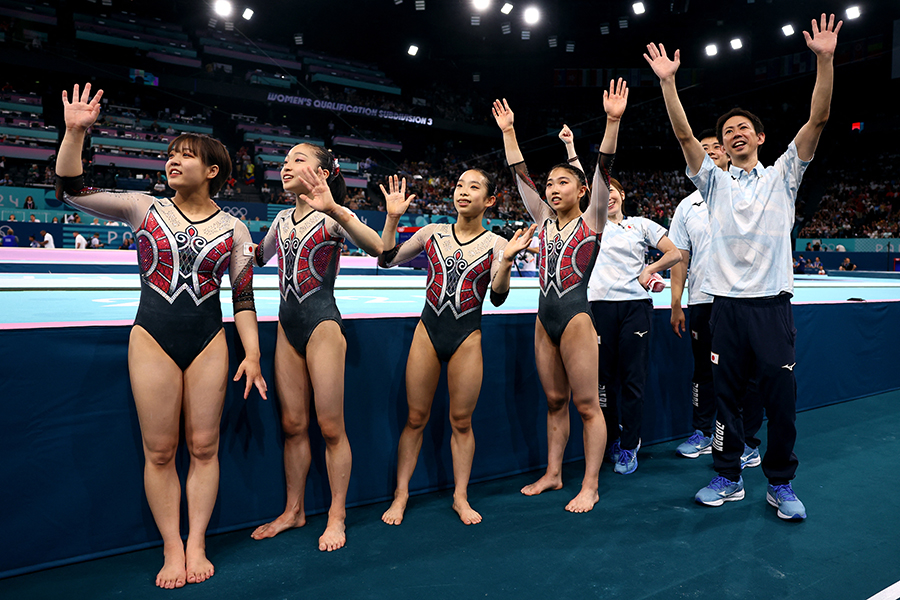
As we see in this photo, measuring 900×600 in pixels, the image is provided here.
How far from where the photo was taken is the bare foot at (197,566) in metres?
2.18

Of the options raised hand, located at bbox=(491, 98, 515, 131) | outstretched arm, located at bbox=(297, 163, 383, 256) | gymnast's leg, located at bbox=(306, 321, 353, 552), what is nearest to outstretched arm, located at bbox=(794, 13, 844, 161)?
raised hand, located at bbox=(491, 98, 515, 131)

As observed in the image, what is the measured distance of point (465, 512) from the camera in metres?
2.79

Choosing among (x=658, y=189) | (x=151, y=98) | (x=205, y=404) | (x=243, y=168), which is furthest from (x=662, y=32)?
(x=205, y=404)

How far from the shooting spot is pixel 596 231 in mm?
2965

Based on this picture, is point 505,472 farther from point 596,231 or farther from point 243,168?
point 243,168

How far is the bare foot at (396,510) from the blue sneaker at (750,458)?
2402 millimetres

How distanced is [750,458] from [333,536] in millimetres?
2871

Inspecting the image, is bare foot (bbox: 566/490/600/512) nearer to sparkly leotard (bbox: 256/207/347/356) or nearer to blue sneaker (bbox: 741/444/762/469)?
blue sneaker (bbox: 741/444/762/469)

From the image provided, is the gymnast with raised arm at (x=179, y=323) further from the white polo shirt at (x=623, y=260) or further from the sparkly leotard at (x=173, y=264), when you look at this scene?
the white polo shirt at (x=623, y=260)

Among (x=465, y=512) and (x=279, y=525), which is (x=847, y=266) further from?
(x=279, y=525)

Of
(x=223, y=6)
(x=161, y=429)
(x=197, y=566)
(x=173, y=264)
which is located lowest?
(x=197, y=566)

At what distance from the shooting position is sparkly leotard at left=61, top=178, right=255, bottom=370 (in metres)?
2.17

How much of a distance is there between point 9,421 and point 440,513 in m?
1.99

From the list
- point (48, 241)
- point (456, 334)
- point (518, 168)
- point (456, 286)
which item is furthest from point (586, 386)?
point (48, 241)
